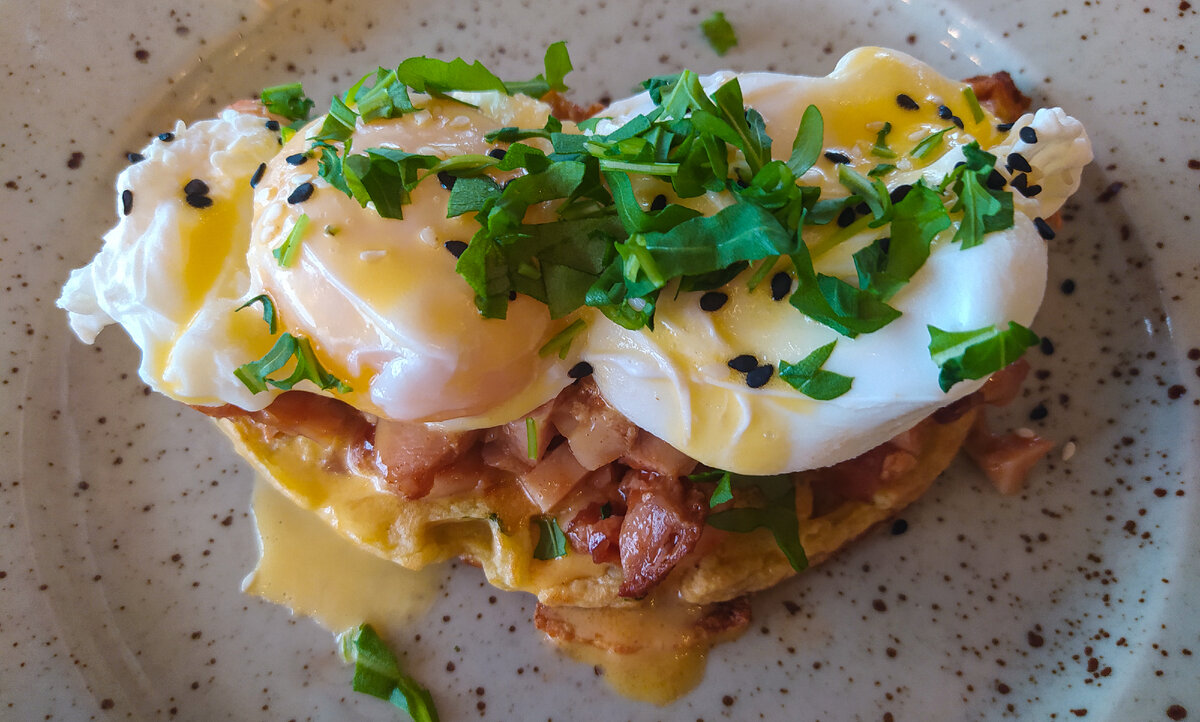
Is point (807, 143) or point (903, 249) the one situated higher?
point (807, 143)

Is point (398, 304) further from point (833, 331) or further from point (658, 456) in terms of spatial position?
point (833, 331)

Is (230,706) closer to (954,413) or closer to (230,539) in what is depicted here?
(230,539)

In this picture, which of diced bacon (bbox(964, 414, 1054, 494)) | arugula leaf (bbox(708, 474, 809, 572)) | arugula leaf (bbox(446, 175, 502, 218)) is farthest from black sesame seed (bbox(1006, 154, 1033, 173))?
arugula leaf (bbox(446, 175, 502, 218))

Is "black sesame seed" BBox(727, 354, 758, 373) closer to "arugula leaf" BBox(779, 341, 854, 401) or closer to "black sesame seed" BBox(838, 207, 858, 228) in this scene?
"arugula leaf" BBox(779, 341, 854, 401)

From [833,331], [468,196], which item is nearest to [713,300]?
[833,331]

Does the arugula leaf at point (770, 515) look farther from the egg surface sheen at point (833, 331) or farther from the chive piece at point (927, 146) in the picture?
the chive piece at point (927, 146)

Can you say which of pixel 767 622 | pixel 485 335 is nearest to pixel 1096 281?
pixel 767 622
